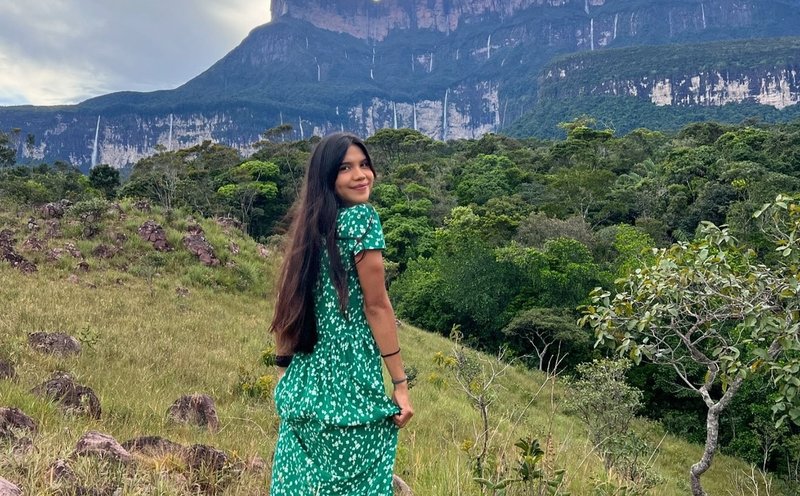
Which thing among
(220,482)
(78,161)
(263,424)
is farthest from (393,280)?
(78,161)

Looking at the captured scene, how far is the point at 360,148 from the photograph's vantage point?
191cm

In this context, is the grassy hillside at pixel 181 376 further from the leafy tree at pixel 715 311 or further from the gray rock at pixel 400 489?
the leafy tree at pixel 715 311

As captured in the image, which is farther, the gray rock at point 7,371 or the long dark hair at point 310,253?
the gray rock at point 7,371

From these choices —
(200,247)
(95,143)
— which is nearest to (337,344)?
(200,247)

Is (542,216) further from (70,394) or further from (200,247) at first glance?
(70,394)

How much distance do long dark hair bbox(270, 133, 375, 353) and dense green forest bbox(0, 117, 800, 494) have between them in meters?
7.16

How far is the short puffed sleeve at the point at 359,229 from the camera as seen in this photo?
5.61ft

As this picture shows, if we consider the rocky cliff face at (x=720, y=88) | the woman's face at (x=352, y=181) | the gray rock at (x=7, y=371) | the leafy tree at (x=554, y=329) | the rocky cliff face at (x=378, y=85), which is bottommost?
the leafy tree at (x=554, y=329)

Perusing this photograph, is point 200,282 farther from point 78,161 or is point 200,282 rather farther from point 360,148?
point 78,161

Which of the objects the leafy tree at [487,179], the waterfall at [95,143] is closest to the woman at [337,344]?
the leafy tree at [487,179]

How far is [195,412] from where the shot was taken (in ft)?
11.9

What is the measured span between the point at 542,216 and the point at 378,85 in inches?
6740

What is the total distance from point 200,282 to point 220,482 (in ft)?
27.4

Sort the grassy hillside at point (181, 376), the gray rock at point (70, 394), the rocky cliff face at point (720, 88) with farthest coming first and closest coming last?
the rocky cliff face at point (720, 88), the gray rock at point (70, 394), the grassy hillside at point (181, 376)
